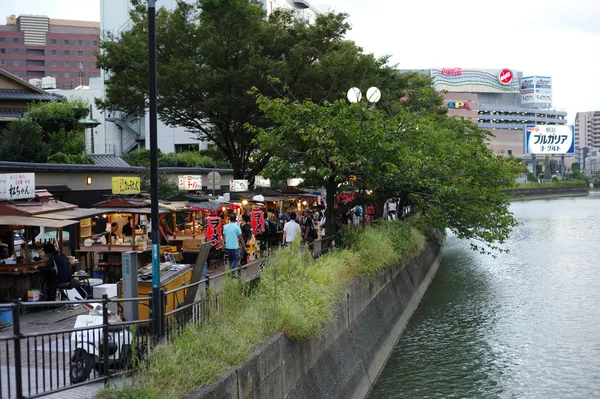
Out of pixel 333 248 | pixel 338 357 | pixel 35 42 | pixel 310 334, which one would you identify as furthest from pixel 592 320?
pixel 35 42

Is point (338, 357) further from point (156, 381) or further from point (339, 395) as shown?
point (156, 381)

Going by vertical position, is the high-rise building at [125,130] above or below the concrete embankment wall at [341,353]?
above

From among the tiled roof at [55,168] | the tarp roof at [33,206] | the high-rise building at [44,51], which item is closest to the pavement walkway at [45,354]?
the tarp roof at [33,206]

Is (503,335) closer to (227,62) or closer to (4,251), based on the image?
(4,251)

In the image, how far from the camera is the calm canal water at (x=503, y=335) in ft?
53.8

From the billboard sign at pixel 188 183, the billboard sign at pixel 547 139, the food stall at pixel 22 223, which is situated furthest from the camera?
the billboard sign at pixel 547 139

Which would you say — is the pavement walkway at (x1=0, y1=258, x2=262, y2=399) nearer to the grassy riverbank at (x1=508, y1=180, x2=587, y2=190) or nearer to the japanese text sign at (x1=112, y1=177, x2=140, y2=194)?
the japanese text sign at (x1=112, y1=177, x2=140, y2=194)

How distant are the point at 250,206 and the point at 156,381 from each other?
22.0 metres

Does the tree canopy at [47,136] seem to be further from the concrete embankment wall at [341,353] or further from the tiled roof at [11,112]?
the concrete embankment wall at [341,353]

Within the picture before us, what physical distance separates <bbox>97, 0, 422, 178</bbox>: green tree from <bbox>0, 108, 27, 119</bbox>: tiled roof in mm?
15334

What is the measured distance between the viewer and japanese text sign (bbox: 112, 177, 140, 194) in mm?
22000

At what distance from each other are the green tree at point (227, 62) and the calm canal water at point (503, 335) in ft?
37.6

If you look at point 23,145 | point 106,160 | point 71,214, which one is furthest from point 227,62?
point 71,214

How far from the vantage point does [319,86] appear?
33.1 m
